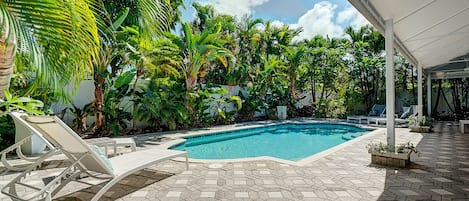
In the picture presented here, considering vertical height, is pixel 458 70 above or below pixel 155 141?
above

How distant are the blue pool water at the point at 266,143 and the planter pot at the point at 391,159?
2.58m

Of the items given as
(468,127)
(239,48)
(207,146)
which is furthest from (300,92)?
(207,146)

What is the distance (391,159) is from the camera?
17.8 ft

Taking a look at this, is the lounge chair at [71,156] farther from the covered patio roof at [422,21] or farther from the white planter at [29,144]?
the covered patio roof at [422,21]

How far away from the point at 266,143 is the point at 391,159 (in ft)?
18.0

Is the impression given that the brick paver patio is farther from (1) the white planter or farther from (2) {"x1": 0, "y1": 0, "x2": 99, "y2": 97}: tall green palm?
(2) {"x1": 0, "y1": 0, "x2": 99, "y2": 97}: tall green palm

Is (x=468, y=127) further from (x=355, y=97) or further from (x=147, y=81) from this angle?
(x=147, y=81)

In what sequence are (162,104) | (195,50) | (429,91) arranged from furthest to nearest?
1. (429,91)
2. (195,50)
3. (162,104)

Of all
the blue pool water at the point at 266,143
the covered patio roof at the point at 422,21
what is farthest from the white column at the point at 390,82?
the blue pool water at the point at 266,143

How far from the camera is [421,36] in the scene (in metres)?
7.37

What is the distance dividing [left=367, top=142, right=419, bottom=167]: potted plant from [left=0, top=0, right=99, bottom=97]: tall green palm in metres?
5.47

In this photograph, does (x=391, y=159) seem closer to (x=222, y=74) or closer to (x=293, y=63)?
(x=222, y=74)

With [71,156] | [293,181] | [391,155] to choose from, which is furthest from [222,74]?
[71,156]

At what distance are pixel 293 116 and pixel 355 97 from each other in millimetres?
4216
